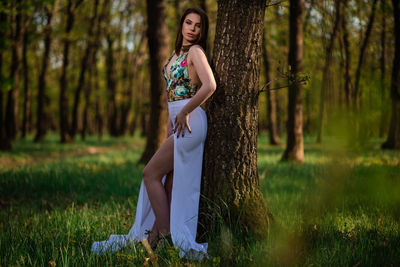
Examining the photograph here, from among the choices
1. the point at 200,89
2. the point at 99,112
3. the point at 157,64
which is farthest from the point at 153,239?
the point at 99,112

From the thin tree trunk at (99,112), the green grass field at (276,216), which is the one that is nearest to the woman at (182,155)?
the green grass field at (276,216)

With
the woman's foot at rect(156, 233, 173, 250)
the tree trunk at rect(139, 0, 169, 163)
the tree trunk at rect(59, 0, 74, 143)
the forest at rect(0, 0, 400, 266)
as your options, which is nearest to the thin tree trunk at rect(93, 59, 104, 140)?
the tree trunk at rect(59, 0, 74, 143)

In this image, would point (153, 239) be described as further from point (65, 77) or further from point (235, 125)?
point (65, 77)

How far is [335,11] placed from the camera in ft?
4.10

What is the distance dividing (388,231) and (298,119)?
5904 millimetres

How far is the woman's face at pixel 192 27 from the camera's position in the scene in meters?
2.85

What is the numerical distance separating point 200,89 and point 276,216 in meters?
1.85

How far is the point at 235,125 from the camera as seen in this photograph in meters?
2.83

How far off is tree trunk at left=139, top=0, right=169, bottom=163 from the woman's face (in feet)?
16.4

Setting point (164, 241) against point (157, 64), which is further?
point (157, 64)

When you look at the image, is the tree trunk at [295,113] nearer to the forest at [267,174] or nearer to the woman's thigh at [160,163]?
the forest at [267,174]

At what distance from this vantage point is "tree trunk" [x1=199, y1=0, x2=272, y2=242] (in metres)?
2.82

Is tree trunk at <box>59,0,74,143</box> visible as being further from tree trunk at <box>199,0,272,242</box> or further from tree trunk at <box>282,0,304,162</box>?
tree trunk at <box>199,0,272,242</box>

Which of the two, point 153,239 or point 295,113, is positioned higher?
point 295,113
